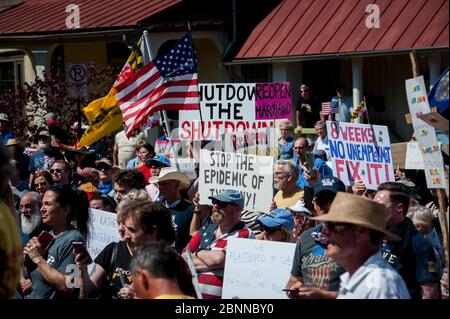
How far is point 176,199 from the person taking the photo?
9406mm

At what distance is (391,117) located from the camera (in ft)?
74.8

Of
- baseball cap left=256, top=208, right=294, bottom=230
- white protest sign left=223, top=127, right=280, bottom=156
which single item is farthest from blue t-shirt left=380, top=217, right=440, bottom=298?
white protest sign left=223, top=127, right=280, bottom=156

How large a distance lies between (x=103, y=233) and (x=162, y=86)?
446cm

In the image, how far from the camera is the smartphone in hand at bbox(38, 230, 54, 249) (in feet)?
22.8

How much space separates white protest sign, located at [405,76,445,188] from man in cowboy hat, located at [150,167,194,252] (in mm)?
2362

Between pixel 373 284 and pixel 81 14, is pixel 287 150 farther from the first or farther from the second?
pixel 81 14

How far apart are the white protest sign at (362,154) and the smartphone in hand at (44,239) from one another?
12.7 ft

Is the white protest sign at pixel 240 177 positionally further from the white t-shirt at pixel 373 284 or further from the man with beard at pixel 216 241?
the white t-shirt at pixel 373 284

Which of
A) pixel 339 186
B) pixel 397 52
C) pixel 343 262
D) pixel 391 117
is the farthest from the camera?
pixel 391 117

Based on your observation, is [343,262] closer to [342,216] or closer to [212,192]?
[342,216]

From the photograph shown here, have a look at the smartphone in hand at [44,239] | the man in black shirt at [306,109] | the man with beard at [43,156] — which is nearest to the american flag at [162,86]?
the man with beard at [43,156]

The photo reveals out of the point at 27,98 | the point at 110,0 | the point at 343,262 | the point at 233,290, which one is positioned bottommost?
the point at 233,290
